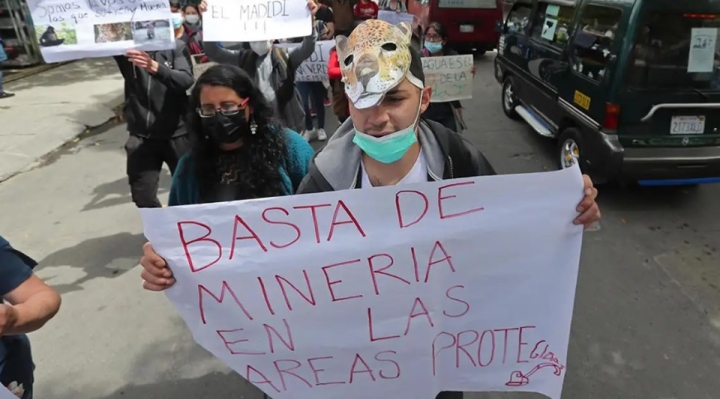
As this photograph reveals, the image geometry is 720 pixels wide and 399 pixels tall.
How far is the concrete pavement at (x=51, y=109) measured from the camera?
7.07 metres

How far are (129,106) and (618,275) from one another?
379cm

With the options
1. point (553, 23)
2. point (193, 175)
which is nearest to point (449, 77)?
point (553, 23)

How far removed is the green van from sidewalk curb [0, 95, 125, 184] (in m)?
6.38

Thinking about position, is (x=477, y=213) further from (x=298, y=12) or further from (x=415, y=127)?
(x=298, y=12)

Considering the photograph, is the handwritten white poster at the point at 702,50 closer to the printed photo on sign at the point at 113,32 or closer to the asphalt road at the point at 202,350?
the asphalt road at the point at 202,350

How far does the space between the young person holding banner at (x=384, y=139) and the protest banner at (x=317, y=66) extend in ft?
14.3

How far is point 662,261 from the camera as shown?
407cm

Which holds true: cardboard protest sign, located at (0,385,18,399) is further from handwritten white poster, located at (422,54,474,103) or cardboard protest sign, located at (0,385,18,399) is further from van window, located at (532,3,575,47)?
van window, located at (532,3,575,47)

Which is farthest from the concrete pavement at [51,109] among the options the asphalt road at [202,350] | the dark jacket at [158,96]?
the dark jacket at [158,96]

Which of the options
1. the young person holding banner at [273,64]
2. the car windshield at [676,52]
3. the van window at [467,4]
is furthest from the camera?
the van window at [467,4]

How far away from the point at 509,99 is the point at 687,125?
3.71 m

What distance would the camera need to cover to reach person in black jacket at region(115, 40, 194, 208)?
3.55m

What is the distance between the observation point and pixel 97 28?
10.3 ft

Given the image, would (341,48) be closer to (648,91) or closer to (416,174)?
(416,174)
